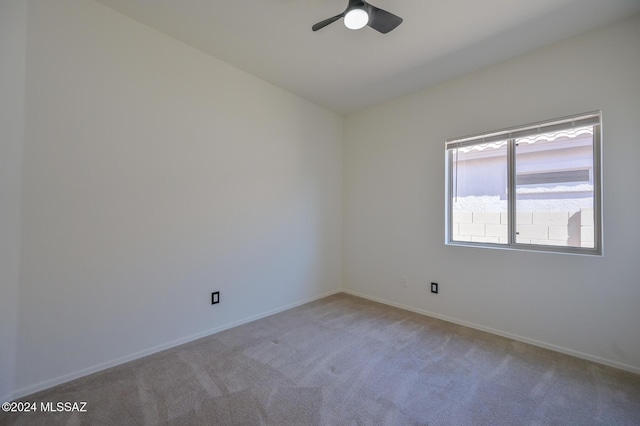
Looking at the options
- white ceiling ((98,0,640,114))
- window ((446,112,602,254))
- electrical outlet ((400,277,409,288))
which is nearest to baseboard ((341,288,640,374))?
electrical outlet ((400,277,409,288))

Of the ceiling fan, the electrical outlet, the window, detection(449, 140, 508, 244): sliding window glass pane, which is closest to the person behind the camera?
the ceiling fan

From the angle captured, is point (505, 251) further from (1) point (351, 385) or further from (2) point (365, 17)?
(2) point (365, 17)

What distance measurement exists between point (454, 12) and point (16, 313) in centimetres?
364

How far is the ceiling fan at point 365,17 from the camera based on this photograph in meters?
1.68

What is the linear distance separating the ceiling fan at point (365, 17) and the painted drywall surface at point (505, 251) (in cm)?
154

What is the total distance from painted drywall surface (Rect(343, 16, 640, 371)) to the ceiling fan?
154cm

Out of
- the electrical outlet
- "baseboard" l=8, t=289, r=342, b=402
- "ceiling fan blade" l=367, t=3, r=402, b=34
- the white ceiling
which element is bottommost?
"baseboard" l=8, t=289, r=342, b=402

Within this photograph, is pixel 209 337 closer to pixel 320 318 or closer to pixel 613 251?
pixel 320 318

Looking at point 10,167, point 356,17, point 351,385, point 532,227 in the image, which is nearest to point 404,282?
point 532,227

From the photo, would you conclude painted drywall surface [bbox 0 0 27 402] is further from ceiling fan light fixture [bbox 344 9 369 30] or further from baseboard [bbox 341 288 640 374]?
baseboard [bbox 341 288 640 374]

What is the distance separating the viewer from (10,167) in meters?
1.64

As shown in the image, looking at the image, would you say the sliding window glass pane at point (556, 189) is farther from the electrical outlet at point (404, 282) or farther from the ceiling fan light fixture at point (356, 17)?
the ceiling fan light fixture at point (356, 17)

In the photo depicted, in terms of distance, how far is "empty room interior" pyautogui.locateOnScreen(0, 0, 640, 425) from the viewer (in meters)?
1.71

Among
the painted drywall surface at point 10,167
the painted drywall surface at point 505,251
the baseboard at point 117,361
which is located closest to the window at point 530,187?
the painted drywall surface at point 505,251
